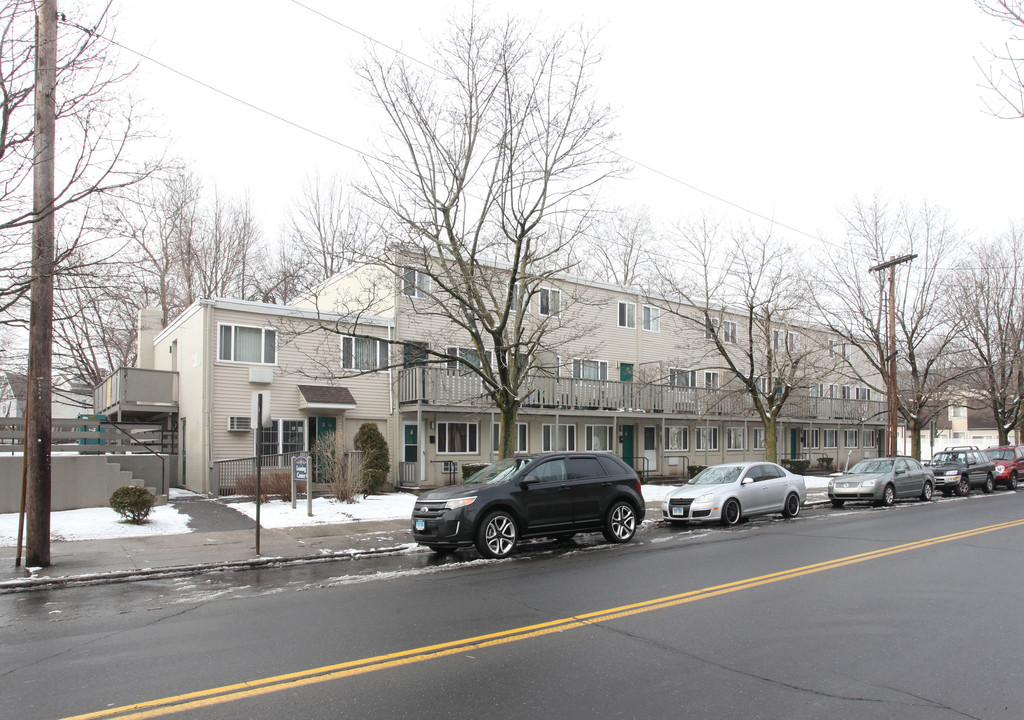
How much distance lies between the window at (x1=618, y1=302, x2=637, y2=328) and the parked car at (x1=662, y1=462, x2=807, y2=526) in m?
13.3

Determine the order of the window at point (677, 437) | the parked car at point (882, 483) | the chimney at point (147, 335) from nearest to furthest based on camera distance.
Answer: the parked car at point (882, 483), the chimney at point (147, 335), the window at point (677, 437)

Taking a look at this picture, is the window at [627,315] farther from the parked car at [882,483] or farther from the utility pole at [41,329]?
the utility pole at [41,329]

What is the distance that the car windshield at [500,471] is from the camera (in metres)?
12.3

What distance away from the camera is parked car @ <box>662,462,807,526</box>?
16.0 metres

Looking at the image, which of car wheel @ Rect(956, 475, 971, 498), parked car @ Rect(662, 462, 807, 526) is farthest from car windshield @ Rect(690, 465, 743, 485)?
car wheel @ Rect(956, 475, 971, 498)

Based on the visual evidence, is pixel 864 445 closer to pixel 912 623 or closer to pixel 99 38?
pixel 912 623

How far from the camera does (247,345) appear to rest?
71.4 ft

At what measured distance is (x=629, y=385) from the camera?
1155 inches

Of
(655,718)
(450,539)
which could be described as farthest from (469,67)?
(655,718)

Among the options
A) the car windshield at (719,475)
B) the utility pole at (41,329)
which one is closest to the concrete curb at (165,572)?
the utility pole at (41,329)

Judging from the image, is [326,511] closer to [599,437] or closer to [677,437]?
[599,437]

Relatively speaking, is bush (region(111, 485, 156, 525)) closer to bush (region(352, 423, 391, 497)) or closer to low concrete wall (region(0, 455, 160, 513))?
low concrete wall (region(0, 455, 160, 513))

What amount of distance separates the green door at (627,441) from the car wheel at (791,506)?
12601 millimetres

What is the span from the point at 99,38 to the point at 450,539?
29.9ft
